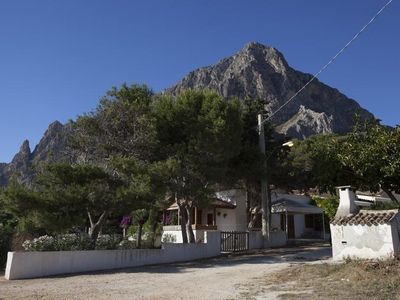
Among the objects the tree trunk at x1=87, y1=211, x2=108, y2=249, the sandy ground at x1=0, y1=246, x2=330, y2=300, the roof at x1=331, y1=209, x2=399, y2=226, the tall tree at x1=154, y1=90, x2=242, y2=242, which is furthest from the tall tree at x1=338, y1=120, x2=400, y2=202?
the tree trunk at x1=87, y1=211, x2=108, y2=249

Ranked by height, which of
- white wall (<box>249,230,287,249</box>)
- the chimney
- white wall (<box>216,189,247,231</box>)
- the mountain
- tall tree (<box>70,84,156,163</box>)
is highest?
the mountain

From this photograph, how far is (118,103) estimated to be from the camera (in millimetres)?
20078

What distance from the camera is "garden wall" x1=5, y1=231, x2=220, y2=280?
14.8 metres

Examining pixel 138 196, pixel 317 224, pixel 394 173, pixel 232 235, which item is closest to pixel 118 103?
pixel 138 196

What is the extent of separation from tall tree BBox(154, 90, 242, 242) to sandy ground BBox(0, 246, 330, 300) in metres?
4.14

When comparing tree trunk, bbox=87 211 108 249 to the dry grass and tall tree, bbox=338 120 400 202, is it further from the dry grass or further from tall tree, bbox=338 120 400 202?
tall tree, bbox=338 120 400 202

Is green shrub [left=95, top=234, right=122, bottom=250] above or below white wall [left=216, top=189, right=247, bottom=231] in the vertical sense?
below

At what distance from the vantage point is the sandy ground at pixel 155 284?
10789mm

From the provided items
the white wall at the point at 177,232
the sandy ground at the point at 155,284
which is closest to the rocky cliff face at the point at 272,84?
the white wall at the point at 177,232

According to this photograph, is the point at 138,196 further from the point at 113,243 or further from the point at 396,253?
the point at 396,253

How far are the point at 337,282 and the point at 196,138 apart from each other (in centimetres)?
1044

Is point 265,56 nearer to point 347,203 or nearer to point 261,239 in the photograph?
point 261,239

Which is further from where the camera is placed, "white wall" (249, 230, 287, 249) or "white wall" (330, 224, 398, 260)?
"white wall" (249, 230, 287, 249)

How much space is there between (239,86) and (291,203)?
4018 inches
